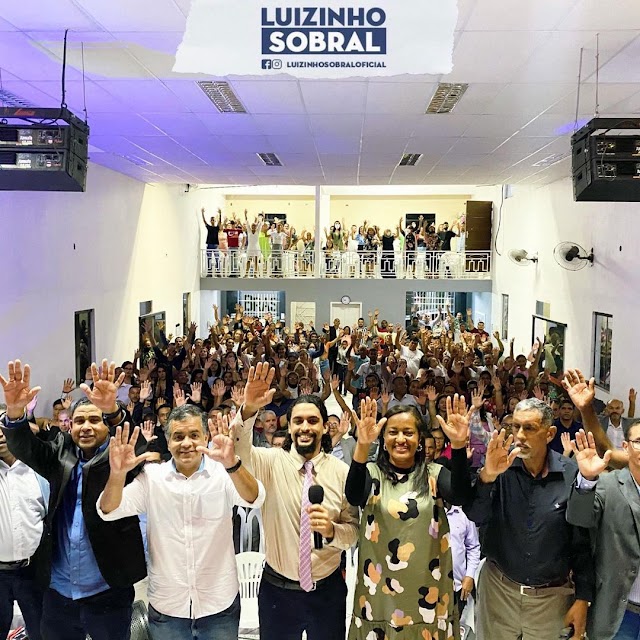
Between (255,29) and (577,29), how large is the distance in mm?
2672

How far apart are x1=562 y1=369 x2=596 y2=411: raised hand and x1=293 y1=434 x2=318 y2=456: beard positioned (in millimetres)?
1282

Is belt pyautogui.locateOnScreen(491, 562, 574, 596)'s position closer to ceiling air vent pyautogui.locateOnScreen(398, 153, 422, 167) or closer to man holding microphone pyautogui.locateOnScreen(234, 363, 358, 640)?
man holding microphone pyautogui.locateOnScreen(234, 363, 358, 640)

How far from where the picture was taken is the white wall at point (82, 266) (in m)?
7.69

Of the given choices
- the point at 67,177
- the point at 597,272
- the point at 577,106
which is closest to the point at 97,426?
the point at 67,177

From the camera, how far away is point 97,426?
2.88 m

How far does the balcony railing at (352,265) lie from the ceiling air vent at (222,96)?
10.6m

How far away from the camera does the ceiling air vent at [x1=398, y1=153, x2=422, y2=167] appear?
9273 millimetres

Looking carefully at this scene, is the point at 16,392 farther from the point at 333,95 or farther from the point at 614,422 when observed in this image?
the point at 614,422

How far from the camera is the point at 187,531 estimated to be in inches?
104

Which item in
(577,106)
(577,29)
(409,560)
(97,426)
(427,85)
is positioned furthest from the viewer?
(577,106)

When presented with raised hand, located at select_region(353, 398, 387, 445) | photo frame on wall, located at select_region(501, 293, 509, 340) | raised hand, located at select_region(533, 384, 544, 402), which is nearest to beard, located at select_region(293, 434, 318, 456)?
raised hand, located at select_region(353, 398, 387, 445)

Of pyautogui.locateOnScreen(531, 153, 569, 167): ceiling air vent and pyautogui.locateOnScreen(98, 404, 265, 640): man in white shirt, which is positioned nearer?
pyautogui.locateOnScreen(98, 404, 265, 640): man in white shirt

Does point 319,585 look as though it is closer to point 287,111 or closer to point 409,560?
point 409,560

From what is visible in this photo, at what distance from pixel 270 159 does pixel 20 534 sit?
780 centimetres
